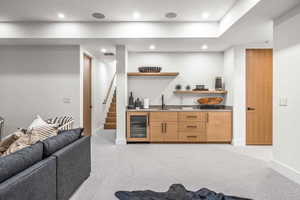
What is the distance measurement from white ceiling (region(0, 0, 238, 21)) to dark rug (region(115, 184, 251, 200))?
2923 mm

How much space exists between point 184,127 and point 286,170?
225cm

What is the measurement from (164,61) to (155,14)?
5.92ft

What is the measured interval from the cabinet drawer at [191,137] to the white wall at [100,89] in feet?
9.46

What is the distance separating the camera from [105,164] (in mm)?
3100

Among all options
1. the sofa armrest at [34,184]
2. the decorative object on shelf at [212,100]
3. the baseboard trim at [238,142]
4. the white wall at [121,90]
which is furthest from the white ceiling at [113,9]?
the baseboard trim at [238,142]

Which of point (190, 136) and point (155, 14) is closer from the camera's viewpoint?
point (155, 14)

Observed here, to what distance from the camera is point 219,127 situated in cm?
454

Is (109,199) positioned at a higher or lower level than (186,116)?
lower

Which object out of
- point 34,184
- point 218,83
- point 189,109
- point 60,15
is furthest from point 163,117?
point 34,184

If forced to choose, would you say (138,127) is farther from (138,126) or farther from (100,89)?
(100,89)

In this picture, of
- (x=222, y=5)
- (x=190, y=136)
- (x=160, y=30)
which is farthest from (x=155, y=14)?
(x=190, y=136)

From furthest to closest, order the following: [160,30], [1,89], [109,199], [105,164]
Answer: [1,89] < [160,30] < [105,164] < [109,199]

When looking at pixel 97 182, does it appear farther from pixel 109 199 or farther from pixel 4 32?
pixel 4 32

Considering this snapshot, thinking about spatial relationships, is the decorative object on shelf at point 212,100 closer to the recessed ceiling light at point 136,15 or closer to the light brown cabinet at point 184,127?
the light brown cabinet at point 184,127
